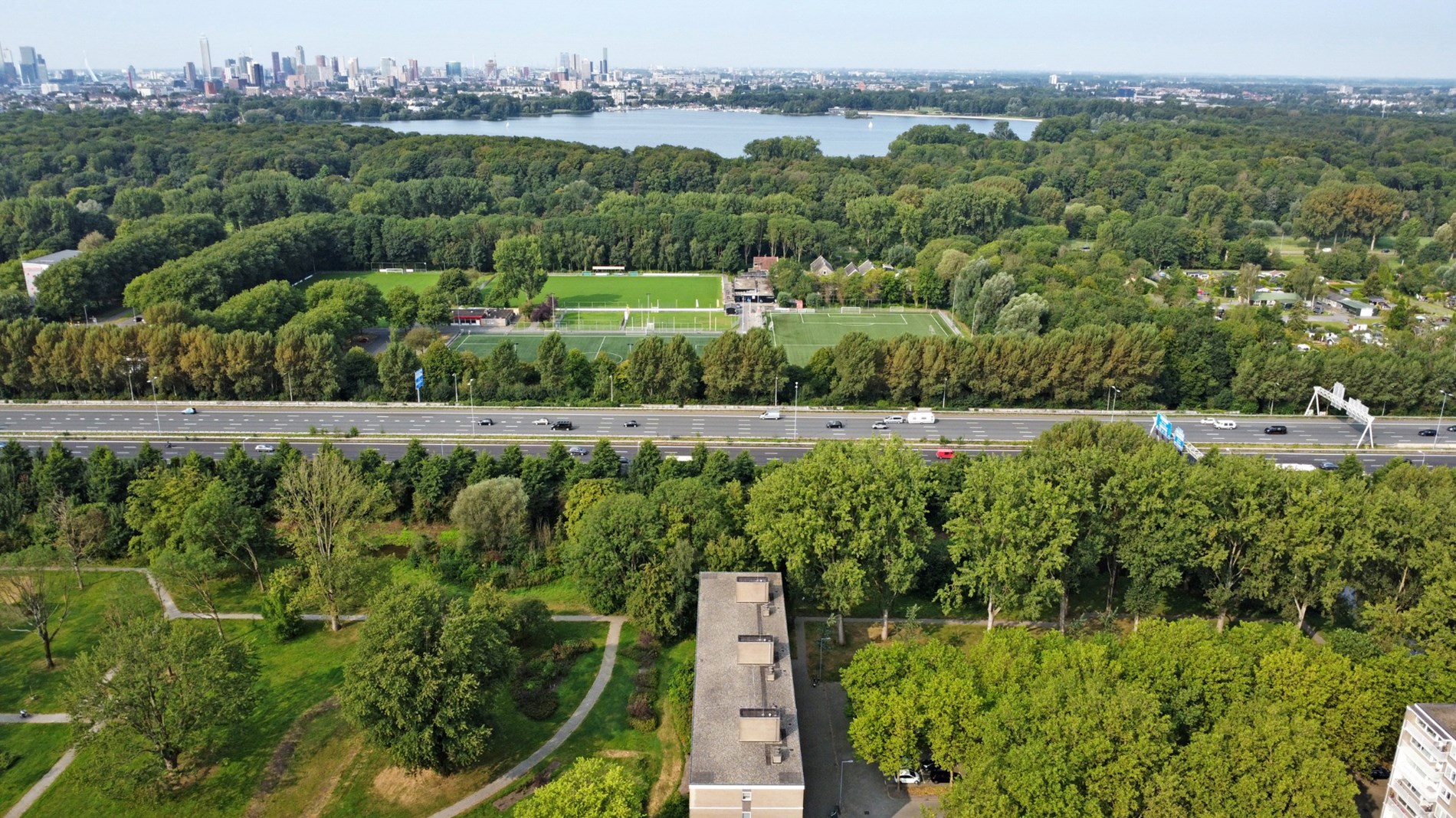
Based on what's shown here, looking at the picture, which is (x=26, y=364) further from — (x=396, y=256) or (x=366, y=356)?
(x=396, y=256)

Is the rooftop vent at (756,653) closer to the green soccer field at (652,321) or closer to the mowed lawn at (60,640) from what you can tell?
the mowed lawn at (60,640)

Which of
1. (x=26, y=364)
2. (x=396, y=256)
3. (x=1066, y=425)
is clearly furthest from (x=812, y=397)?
(x=396, y=256)

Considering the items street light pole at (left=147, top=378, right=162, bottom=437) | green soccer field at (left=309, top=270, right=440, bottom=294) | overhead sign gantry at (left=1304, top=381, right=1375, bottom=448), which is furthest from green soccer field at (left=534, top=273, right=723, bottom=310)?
overhead sign gantry at (left=1304, top=381, right=1375, bottom=448)

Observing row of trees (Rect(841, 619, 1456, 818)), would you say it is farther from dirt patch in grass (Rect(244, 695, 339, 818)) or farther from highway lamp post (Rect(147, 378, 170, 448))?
highway lamp post (Rect(147, 378, 170, 448))

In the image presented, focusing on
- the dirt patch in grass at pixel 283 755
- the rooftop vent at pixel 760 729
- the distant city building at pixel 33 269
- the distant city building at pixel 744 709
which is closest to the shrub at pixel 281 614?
the dirt patch in grass at pixel 283 755

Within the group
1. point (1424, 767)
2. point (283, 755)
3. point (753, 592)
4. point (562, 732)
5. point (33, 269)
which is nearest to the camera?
point (1424, 767)

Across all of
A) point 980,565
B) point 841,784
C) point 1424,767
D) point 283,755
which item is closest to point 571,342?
point 980,565

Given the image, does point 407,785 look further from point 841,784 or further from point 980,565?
point 980,565

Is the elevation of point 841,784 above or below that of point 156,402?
below

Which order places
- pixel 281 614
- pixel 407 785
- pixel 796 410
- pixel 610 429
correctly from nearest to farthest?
pixel 407 785, pixel 281 614, pixel 610 429, pixel 796 410
